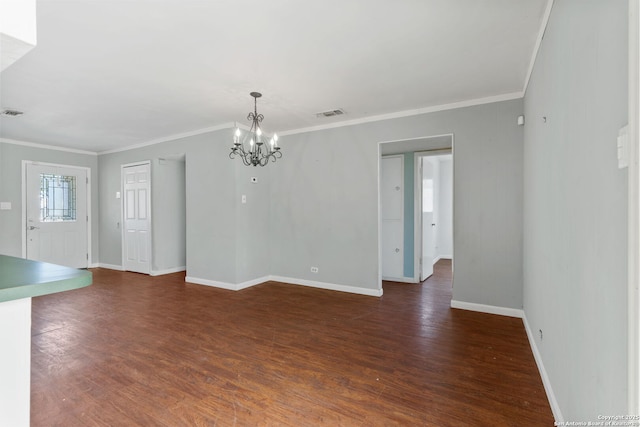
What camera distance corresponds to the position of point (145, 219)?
19.9ft

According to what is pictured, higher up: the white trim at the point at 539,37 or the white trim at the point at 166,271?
the white trim at the point at 539,37

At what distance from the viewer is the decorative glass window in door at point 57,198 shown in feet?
20.1

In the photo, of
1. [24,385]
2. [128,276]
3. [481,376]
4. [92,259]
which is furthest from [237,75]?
[92,259]

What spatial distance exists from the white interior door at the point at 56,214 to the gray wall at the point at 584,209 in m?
8.04

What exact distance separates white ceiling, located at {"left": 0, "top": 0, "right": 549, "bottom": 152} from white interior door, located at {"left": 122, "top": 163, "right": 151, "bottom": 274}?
1.84m

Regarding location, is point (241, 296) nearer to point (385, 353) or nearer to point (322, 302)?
point (322, 302)

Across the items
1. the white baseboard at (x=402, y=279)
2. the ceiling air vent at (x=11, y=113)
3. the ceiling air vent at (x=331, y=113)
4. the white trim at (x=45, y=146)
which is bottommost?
the white baseboard at (x=402, y=279)

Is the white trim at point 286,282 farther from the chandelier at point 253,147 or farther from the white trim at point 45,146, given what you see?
the white trim at point 45,146

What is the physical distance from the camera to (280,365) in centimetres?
250

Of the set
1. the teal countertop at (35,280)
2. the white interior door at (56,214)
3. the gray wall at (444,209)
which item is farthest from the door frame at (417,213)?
the white interior door at (56,214)

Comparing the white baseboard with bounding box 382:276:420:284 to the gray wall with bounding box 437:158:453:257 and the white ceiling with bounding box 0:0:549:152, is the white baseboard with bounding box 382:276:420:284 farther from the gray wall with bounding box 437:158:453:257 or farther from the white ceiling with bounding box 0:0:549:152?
the gray wall with bounding box 437:158:453:257

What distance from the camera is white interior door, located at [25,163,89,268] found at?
19.5ft

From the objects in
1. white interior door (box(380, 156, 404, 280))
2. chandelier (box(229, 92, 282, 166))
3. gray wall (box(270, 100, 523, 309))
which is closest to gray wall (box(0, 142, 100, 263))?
chandelier (box(229, 92, 282, 166))

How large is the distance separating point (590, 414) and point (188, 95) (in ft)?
13.9
